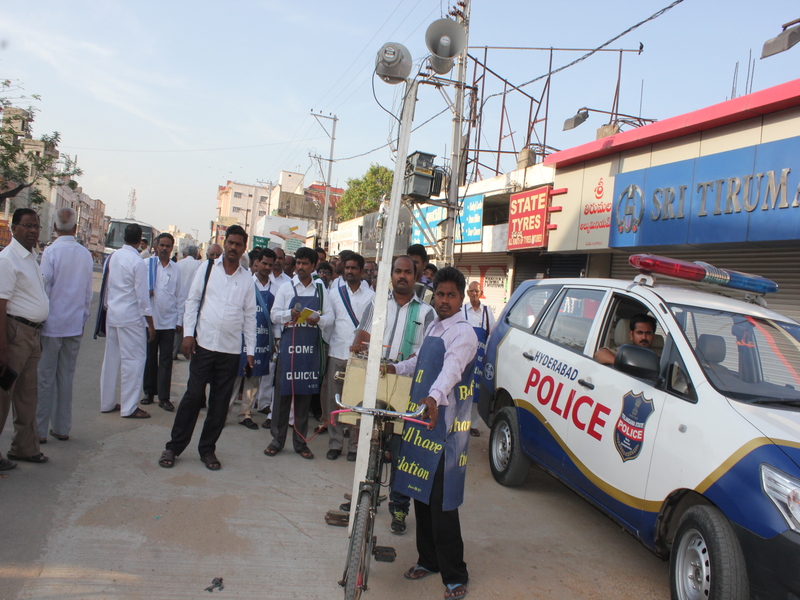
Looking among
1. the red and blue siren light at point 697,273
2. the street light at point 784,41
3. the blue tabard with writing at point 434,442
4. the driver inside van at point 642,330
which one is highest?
the street light at point 784,41

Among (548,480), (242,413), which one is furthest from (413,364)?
(242,413)

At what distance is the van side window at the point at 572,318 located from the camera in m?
4.63

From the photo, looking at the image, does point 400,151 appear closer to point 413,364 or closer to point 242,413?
point 413,364

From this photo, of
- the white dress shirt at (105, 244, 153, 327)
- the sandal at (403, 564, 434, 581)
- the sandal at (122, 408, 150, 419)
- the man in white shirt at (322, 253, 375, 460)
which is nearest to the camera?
the sandal at (403, 564, 434, 581)

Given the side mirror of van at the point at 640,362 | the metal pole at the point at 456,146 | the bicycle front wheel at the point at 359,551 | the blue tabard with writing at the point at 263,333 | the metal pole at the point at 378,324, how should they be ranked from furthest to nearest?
the metal pole at the point at 456,146
the blue tabard with writing at the point at 263,333
the side mirror of van at the point at 640,362
the metal pole at the point at 378,324
the bicycle front wheel at the point at 359,551

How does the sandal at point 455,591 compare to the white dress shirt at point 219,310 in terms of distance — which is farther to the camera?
the white dress shirt at point 219,310

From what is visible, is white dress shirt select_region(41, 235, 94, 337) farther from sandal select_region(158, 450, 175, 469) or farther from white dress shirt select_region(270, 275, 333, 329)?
white dress shirt select_region(270, 275, 333, 329)

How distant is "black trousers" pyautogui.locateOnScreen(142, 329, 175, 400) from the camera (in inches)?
268

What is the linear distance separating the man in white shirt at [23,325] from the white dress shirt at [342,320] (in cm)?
247

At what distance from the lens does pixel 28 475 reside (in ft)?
14.3

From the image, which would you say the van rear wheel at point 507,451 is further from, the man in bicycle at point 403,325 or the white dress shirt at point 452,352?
the white dress shirt at point 452,352

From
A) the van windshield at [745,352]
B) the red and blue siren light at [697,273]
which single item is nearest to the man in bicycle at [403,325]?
the red and blue siren light at [697,273]

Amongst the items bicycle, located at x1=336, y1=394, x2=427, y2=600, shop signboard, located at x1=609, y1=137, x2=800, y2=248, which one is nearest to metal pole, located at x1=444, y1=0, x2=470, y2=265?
shop signboard, located at x1=609, y1=137, x2=800, y2=248

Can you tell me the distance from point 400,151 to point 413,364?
1303 millimetres
